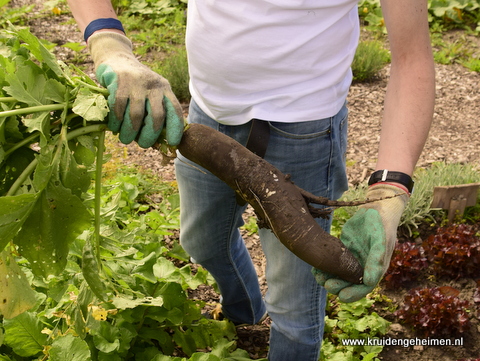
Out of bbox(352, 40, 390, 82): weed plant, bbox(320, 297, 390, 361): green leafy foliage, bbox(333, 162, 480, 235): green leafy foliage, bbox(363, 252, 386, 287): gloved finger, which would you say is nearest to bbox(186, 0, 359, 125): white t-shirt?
bbox(363, 252, 386, 287): gloved finger

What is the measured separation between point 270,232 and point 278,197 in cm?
25

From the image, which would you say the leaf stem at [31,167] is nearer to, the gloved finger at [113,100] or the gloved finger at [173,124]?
the gloved finger at [113,100]

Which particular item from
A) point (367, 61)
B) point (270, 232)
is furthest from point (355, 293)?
point (367, 61)

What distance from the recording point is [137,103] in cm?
164

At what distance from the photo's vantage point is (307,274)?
1.98m

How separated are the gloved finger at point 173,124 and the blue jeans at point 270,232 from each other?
24 centimetres

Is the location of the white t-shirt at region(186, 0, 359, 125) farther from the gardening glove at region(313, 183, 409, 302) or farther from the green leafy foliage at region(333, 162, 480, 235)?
the green leafy foliage at region(333, 162, 480, 235)

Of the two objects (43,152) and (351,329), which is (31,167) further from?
(351,329)

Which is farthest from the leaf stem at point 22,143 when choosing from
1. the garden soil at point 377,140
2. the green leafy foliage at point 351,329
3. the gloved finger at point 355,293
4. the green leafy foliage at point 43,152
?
the green leafy foliage at point 351,329

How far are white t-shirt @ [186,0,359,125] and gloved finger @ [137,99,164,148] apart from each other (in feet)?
0.86

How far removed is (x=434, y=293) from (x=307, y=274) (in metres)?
1.21

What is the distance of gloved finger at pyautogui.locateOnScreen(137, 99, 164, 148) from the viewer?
5.46 ft

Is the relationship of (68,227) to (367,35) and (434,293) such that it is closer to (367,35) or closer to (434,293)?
(434,293)

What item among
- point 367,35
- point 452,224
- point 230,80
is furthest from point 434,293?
point 367,35
